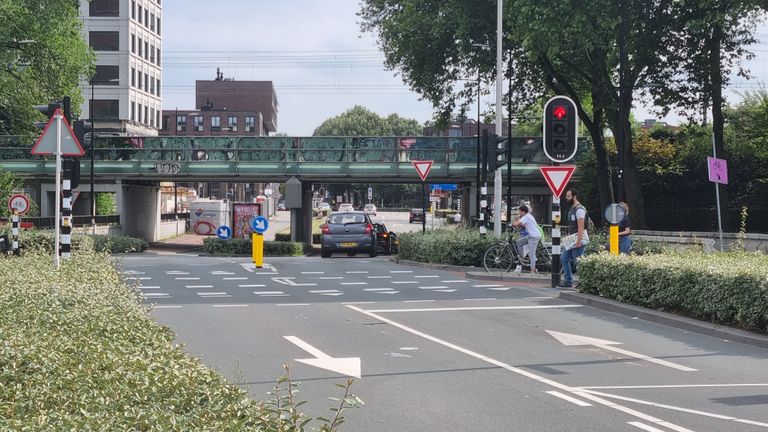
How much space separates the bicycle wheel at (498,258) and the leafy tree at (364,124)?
4554 inches

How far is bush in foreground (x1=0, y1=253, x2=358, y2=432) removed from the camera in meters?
4.69

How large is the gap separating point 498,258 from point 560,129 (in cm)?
577

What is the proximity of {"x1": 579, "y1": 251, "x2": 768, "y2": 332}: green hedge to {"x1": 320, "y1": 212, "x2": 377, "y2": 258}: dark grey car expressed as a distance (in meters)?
16.9

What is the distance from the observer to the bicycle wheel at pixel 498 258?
2208cm

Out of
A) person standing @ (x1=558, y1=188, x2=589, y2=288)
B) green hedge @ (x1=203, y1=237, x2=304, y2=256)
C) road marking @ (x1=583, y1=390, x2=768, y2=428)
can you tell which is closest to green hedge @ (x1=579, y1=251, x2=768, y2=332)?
person standing @ (x1=558, y1=188, x2=589, y2=288)

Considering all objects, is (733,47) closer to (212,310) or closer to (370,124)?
(212,310)

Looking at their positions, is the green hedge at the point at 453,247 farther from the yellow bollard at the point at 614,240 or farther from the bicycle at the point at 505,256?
the yellow bollard at the point at 614,240

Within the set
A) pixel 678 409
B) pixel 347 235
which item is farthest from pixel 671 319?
pixel 347 235

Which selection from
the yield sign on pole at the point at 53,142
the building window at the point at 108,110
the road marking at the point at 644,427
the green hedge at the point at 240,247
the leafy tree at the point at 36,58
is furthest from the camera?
the building window at the point at 108,110

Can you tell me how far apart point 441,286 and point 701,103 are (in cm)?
1882

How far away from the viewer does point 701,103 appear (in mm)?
33500

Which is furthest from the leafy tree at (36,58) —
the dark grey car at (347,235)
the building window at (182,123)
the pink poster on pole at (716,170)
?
the building window at (182,123)

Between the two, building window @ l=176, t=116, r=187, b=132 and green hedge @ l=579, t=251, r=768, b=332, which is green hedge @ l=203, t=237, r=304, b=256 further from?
building window @ l=176, t=116, r=187, b=132

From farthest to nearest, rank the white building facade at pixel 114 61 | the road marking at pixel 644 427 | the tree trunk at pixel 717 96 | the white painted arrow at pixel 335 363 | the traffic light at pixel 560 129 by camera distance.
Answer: the white building facade at pixel 114 61 → the tree trunk at pixel 717 96 → the traffic light at pixel 560 129 → the white painted arrow at pixel 335 363 → the road marking at pixel 644 427
